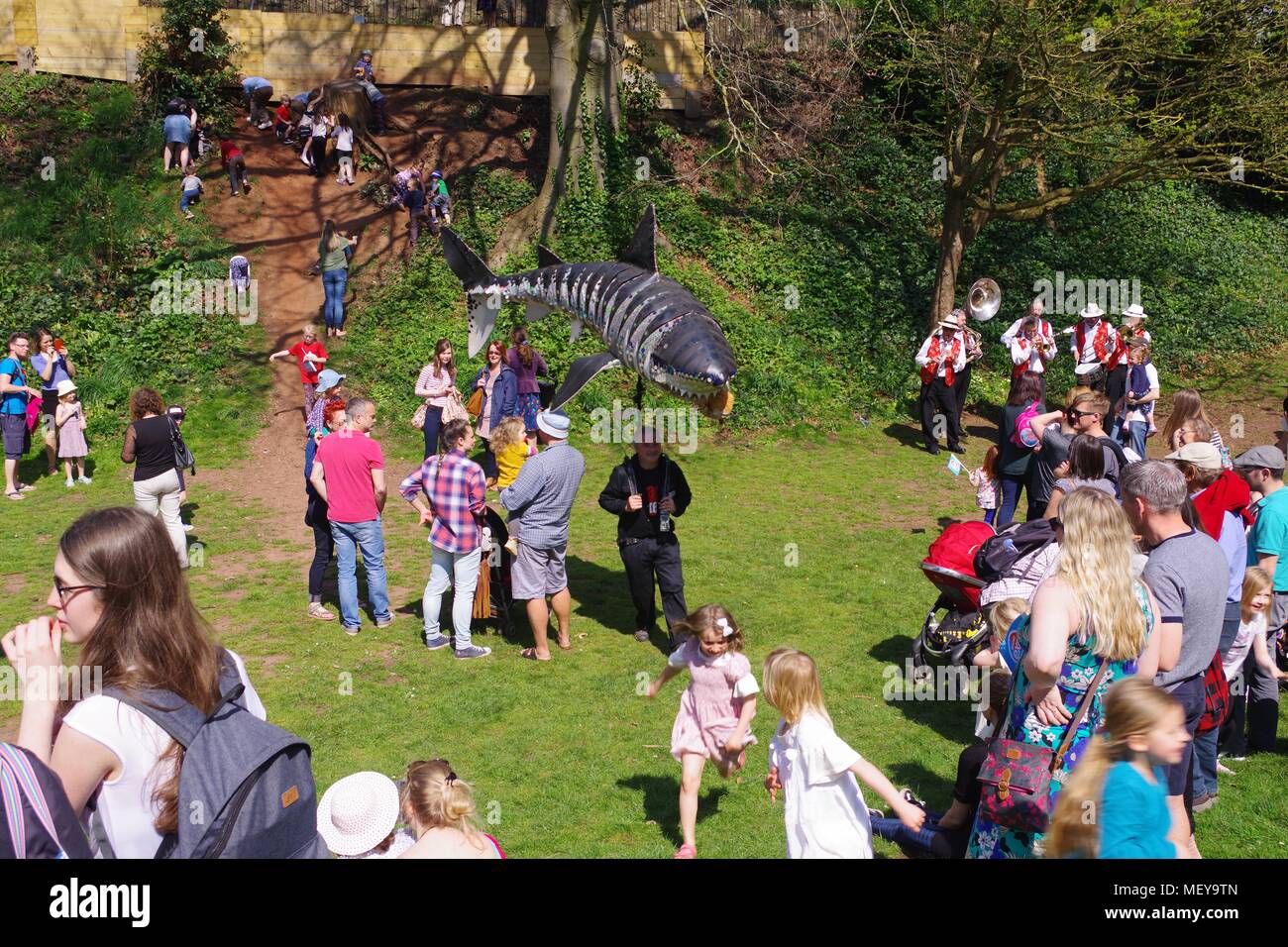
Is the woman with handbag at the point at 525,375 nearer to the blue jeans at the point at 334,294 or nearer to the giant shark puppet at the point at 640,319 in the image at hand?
the giant shark puppet at the point at 640,319

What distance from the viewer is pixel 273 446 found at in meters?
15.5

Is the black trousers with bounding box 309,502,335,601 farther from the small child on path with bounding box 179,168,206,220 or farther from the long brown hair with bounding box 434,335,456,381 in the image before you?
the small child on path with bounding box 179,168,206,220

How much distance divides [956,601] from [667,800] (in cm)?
282

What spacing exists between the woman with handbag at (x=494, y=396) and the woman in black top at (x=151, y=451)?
3615 mm

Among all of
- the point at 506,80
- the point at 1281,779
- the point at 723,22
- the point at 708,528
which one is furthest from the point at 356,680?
the point at 723,22

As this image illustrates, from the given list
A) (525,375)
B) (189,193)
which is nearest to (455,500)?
(525,375)

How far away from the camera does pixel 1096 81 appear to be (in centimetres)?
1623

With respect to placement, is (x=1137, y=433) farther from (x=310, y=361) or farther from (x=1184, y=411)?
(x=310, y=361)

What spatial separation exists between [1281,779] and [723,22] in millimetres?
21569

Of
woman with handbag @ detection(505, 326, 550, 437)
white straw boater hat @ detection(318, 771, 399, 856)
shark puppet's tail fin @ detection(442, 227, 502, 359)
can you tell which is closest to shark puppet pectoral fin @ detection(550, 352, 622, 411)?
shark puppet's tail fin @ detection(442, 227, 502, 359)

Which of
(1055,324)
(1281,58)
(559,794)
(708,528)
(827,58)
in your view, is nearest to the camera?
(559,794)

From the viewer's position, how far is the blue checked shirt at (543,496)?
28.5 feet

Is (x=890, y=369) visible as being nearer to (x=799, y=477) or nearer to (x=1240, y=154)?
(x=799, y=477)

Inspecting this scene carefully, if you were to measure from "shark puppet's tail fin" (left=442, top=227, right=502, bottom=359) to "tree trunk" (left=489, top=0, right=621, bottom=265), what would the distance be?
9689mm
